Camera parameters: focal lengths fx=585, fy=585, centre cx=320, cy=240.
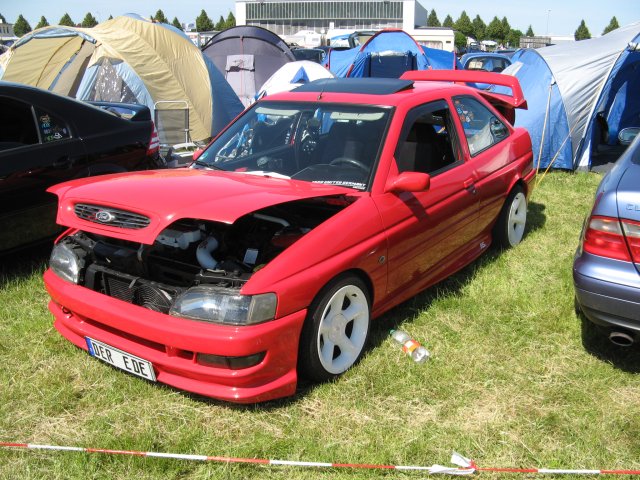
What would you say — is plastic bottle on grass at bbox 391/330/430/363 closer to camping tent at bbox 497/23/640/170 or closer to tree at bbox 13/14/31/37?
camping tent at bbox 497/23/640/170

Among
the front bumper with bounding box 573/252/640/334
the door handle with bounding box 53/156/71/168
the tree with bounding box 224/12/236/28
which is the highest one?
the tree with bounding box 224/12/236/28

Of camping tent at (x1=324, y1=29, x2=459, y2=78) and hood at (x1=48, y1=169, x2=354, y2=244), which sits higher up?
camping tent at (x1=324, y1=29, x2=459, y2=78)

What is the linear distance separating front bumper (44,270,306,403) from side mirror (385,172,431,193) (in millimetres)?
1010

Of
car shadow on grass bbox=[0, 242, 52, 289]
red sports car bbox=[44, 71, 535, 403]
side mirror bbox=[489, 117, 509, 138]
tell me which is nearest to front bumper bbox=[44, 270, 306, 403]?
red sports car bbox=[44, 71, 535, 403]

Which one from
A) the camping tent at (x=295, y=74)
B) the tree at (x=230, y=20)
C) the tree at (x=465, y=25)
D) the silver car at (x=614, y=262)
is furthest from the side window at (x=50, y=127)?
the tree at (x=230, y=20)

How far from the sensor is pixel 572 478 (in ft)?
8.14

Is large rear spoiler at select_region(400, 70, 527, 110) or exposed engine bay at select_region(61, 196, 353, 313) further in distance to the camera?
large rear spoiler at select_region(400, 70, 527, 110)

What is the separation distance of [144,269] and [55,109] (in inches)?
95.4

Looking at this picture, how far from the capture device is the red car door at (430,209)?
3.46 meters

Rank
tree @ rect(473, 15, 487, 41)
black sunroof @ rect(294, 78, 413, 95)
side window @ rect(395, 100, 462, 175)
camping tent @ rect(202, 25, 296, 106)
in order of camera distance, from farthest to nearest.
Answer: tree @ rect(473, 15, 487, 41), camping tent @ rect(202, 25, 296, 106), black sunroof @ rect(294, 78, 413, 95), side window @ rect(395, 100, 462, 175)

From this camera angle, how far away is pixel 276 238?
3.21 meters

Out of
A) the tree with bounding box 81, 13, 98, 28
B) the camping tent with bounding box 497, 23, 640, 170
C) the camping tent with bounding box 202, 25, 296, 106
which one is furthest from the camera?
the tree with bounding box 81, 13, 98, 28

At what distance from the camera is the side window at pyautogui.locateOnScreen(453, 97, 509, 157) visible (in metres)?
4.42

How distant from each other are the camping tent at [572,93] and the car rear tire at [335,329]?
6.09m
